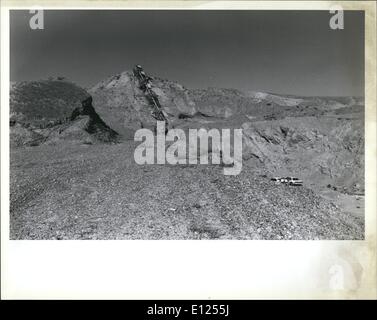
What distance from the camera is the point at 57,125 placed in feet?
29.9

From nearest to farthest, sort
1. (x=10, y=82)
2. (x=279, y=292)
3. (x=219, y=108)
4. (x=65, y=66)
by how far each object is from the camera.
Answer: (x=279, y=292)
(x=10, y=82)
(x=65, y=66)
(x=219, y=108)

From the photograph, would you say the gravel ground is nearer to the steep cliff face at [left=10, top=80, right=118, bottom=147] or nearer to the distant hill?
the steep cliff face at [left=10, top=80, right=118, bottom=147]

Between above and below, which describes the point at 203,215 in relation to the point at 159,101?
below

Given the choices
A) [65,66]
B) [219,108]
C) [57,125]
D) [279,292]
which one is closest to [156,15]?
[65,66]

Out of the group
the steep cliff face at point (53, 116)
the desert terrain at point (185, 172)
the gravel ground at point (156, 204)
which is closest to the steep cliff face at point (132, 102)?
the desert terrain at point (185, 172)

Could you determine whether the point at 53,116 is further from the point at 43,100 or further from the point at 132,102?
the point at 132,102

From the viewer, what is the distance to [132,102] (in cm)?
978

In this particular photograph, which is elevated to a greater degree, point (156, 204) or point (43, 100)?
point (43, 100)

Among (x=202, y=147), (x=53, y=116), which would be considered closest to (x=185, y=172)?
(x=202, y=147)

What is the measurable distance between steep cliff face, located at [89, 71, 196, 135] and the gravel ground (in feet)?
5.64

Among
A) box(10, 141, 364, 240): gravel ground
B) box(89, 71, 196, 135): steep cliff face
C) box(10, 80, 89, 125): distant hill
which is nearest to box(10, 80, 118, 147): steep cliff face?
box(10, 80, 89, 125): distant hill

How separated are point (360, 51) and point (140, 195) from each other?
475 centimetres

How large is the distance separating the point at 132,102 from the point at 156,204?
370 cm

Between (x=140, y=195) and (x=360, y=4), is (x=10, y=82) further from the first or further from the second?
(x=360, y=4)
